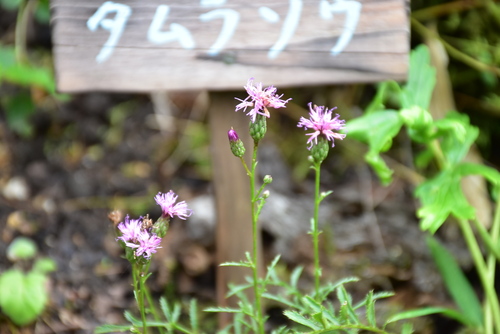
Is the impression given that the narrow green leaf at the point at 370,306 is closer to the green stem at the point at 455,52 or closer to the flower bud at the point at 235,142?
the flower bud at the point at 235,142

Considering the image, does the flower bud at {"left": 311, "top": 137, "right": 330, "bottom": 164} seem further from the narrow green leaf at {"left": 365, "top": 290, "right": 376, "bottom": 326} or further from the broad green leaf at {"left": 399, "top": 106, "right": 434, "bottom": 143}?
the broad green leaf at {"left": 399, "top": 106, "right": 434, "bottom": 143}

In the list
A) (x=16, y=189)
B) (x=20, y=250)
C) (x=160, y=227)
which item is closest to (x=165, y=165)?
(x=16, y=189)

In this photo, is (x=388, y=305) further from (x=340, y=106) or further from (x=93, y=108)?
(x=93, y=108)

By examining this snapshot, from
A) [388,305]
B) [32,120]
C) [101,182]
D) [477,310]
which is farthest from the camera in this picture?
[32,120]

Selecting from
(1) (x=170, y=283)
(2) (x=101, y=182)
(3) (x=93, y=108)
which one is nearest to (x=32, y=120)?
(3) (x=93, y=108)

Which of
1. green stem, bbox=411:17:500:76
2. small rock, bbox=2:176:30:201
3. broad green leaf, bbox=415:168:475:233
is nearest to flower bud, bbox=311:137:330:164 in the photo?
broad green leaf, bbox=415:168:475:233

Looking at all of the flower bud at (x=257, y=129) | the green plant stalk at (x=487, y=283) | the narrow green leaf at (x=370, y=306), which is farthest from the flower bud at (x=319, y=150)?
the green plant stalk at (x=487, y=283)
